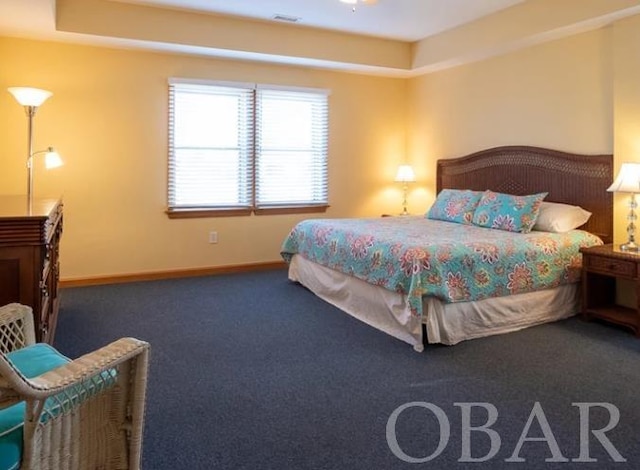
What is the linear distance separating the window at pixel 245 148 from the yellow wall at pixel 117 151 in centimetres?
13

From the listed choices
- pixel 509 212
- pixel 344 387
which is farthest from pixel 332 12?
pixel 344 387

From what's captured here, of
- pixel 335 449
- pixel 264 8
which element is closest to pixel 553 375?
pixel 335 449

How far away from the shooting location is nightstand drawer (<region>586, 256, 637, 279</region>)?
349cm

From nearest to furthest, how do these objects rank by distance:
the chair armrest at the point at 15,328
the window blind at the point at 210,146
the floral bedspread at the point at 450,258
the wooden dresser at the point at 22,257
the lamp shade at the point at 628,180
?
the chair armrest at the point at 15,328 < the wooden dresser at the point at 22,257 < the floral bedspread at the point at 450,258 < the lamp shade at the point at 628,180 < the window blind at the point at 210,146

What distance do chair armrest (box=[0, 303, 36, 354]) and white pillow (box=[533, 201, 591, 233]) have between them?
12.6 ft

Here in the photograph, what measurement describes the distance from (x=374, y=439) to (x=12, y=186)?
167 inches

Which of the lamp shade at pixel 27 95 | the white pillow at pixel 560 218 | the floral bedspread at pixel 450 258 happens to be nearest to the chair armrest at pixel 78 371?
the floral bedspread at pixel 450 258

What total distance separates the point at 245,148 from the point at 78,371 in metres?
4.50

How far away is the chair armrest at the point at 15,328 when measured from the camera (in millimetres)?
1885

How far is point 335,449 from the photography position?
2.11m

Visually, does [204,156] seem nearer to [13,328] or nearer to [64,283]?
[64,283]

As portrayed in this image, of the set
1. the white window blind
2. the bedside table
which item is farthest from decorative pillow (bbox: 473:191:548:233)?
the white window blind

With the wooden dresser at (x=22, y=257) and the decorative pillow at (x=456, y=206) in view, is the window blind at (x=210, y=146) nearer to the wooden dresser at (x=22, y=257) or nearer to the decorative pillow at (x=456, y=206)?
the decorative pillow at (x=456, y=206)

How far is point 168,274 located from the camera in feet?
17.7
